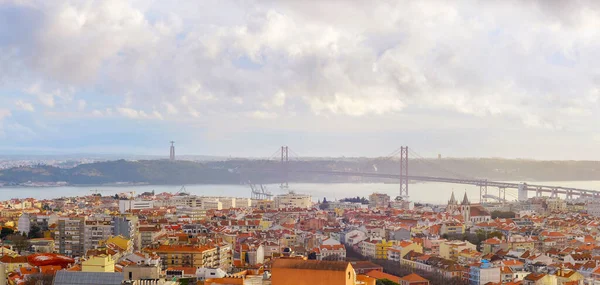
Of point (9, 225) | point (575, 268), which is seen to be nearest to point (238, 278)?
point (575, 268)

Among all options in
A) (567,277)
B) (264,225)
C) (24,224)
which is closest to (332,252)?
(567,277)

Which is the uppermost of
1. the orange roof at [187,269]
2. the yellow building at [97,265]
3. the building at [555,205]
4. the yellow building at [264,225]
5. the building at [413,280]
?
the building at [555,205]

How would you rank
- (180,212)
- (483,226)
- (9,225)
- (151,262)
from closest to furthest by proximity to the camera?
(151,262), (9,225), (483,226), (180,212)

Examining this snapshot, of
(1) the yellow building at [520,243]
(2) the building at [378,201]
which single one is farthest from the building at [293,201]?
(1) the yellow building at [520,243]

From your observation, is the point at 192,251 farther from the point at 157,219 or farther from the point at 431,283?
the point at 157,219

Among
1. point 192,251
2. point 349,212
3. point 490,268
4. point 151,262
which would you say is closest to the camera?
point 151,262

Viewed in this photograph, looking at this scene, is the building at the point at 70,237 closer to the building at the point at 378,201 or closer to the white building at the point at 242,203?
the white building at the point at 242,203

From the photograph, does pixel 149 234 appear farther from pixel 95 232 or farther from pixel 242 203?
pixel 242 203
